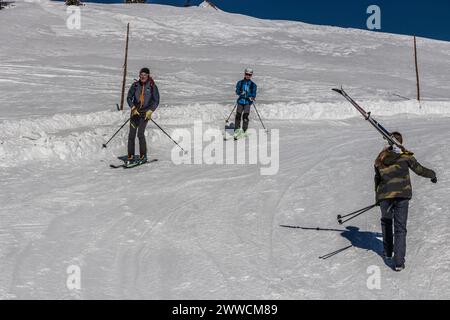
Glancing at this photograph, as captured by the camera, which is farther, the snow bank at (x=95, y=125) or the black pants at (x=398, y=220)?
the snow bank at (x=95, y=125)

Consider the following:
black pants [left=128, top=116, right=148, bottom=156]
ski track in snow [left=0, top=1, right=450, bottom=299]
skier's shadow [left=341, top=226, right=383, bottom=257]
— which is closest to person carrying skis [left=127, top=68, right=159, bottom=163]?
black pants [left=128, top=116, right=148, bottom=156]

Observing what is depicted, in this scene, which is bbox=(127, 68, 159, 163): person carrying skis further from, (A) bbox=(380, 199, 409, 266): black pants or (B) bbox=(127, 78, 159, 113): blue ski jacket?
(A) bbox=(380, 199, 409, 266): black pants

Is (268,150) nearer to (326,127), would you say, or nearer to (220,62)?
(326,127)

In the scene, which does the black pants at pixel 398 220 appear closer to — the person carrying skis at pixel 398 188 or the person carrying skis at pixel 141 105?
the person carrying skis at pixel 398 188

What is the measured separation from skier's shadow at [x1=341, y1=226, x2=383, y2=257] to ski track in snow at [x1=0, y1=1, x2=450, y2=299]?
10cm

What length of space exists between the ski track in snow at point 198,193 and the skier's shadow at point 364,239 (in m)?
0.10

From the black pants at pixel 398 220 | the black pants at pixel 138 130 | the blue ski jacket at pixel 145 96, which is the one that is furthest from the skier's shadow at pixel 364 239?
the blue ski jacket at pixel 145 96

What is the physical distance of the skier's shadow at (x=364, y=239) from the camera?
8002 millimetres

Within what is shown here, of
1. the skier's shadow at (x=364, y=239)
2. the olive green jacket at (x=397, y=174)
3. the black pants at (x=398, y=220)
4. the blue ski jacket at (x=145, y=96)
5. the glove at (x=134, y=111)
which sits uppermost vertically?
the blue ski jacket at (x=145, y=96)

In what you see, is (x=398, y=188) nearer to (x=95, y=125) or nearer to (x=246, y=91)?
(x=246, y=91)

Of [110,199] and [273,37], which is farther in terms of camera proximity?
[273,37]

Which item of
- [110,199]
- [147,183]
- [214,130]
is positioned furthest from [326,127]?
[110,199]

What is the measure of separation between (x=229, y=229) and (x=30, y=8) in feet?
118

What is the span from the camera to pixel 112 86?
21.5 m
